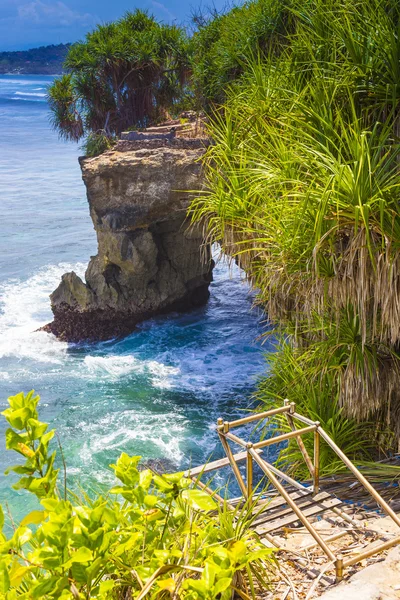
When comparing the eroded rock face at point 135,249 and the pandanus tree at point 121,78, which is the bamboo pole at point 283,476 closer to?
the eroded rock face at point 135,249

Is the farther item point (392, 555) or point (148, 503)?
point (392, 555)

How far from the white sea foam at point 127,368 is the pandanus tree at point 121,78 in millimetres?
6172

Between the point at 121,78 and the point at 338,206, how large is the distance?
39.4 ft

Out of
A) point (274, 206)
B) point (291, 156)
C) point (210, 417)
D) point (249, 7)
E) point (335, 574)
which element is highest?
point (249, 7)

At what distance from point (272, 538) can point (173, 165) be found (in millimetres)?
9406

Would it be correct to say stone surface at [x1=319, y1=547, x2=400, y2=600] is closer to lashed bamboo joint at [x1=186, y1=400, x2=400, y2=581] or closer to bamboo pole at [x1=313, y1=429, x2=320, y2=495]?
lashed bamboo joint at [x1=186, y1=400, x2=400, y2=581]

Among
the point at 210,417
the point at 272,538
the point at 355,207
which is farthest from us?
the point at 210,417

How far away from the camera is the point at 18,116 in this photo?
58.9m

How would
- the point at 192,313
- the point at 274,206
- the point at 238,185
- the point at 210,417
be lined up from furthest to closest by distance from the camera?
the point at 192,313 → the point at 210,417 → the point at 238,185 → the point at 274,206

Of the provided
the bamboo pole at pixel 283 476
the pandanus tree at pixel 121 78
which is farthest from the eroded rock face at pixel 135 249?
the bamboo pole at pixel 283 476

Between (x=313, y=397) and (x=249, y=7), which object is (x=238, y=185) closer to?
(x=313, y=397)

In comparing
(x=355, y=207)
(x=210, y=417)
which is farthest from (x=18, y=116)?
(x=355, y=207)

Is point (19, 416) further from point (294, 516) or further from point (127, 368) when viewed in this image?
point (127, 368)

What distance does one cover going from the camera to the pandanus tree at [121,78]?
15734 mm
